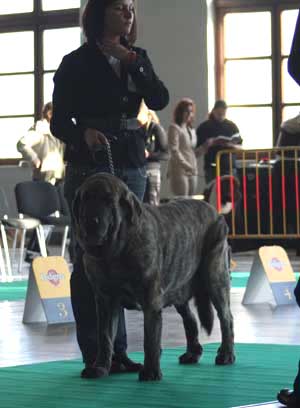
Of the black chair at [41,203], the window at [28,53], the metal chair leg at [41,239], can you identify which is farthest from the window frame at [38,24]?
the metal chair leg at [41,239]

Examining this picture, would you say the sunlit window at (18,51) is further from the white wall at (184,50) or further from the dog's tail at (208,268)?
the dog's tail at (208,268)

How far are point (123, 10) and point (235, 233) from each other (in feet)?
26.3

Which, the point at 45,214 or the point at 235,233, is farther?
the point at 235,233

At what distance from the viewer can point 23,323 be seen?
641 cm

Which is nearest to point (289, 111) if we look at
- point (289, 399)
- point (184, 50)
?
point (184, 50)

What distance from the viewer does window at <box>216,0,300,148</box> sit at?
48.0 ft

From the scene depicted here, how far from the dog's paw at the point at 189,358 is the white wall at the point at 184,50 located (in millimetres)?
10204

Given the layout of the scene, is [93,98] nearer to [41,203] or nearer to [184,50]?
[41,203]

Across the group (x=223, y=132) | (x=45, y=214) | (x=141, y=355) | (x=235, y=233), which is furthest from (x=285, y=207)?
(x=141, y=355)

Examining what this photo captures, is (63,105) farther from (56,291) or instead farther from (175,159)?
(175,159)

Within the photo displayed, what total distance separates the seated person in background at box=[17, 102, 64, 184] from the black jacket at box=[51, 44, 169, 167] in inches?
300

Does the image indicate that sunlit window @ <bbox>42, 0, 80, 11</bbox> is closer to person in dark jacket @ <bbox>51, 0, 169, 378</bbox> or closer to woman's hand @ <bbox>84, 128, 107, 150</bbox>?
person in dark jacket @ <bbox>51, 0, 169, 378</bbox>

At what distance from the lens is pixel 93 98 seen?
13.9 ft

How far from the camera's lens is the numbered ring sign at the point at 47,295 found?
645 centimetres
